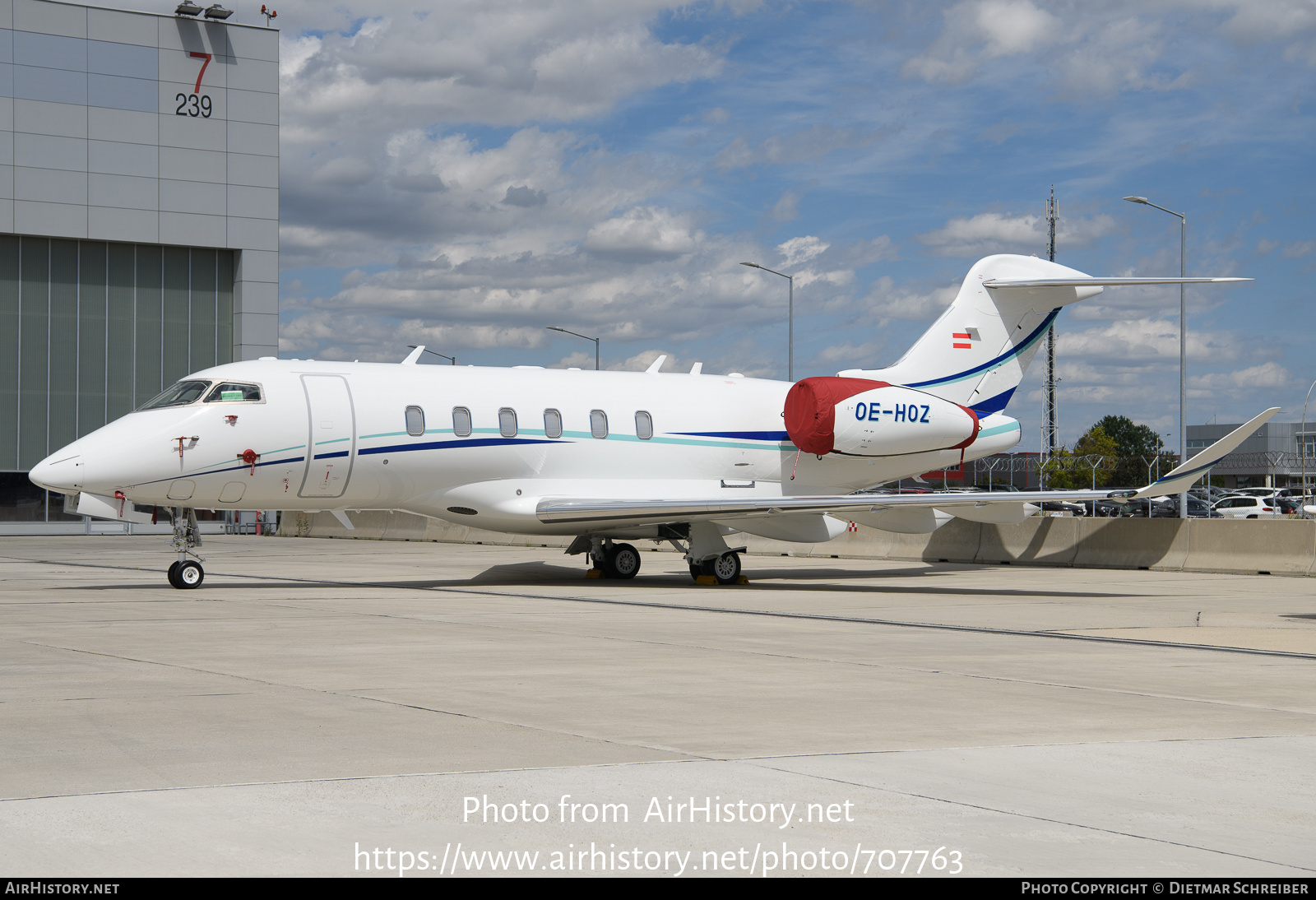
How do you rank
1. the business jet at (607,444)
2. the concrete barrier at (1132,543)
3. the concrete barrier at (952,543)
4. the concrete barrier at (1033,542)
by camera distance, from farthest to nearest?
the concrete barrier at (952,543), the concrete barrier at (1033,542), the concrete barrier at (1132,543), the business jet at (607,444)

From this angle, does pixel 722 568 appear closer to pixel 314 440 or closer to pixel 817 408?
pixel 817 408

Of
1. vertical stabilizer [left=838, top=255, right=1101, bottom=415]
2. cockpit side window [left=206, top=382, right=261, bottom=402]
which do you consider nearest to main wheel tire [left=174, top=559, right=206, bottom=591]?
cockpit side window [left=206, top=382, right=261, bottom=402]

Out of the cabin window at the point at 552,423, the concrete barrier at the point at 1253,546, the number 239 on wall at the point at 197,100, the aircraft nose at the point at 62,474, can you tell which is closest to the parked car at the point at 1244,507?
the concrete barrier at the point at 1253,546

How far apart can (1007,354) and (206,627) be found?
53.1 ft

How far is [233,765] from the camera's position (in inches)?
260

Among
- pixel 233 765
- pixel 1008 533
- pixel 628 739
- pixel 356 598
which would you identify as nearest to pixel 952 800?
pixel 628 739

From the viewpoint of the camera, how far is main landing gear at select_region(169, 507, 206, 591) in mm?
19234

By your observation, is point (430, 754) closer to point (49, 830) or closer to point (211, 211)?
point (49, 830)

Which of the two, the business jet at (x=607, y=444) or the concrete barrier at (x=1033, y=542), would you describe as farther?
the concrete barrier at (x=1033, y=542)

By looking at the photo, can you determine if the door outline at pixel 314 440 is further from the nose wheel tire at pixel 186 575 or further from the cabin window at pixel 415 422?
the nose wheel tire at pixel 186 575

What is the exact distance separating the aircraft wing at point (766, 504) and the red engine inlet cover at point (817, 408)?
7.28ft

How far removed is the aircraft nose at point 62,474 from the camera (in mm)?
17750

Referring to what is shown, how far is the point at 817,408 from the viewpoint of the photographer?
22.8 meters

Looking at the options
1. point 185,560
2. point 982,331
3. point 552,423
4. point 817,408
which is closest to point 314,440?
point 185,560
